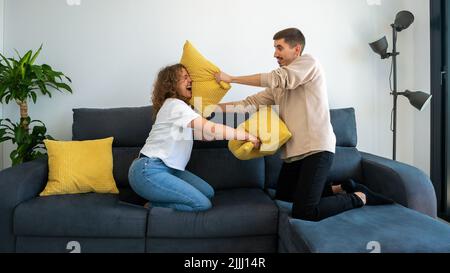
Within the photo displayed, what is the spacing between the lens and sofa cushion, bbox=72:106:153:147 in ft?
7.21

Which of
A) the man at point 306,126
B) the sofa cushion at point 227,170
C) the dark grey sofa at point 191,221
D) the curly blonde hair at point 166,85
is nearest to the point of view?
the dark grey sofa at point 191,221

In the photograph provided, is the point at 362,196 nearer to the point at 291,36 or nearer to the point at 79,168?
the point at 291,36

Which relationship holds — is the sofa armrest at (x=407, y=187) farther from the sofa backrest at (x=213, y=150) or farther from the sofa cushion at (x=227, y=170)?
the sofa cushion at (x=227, y=170)

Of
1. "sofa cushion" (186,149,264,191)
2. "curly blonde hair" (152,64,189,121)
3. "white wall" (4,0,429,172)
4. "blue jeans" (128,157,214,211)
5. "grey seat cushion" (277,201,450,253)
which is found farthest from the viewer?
"white wall" (4,0,429,172)

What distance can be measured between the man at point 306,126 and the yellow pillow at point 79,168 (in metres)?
1.03

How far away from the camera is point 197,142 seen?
223 centimetres

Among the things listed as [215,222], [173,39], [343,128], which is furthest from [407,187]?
[173,39]

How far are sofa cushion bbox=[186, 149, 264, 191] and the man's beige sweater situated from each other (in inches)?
18.3

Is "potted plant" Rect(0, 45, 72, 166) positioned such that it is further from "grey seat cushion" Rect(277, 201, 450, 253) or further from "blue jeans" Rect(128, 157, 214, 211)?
"grey seat cushion" Rect(277, 201, 450, 253)

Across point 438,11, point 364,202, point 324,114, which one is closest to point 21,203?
point 324,114

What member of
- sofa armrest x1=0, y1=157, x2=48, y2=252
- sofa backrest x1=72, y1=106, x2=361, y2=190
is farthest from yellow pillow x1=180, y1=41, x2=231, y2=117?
sofa armrest x1=0, y1=157, x2=48, y2=252

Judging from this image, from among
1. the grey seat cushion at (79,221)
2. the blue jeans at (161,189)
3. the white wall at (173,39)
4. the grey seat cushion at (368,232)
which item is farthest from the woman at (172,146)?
the white wall at (173,39)

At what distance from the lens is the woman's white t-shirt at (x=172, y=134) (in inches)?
65.6
